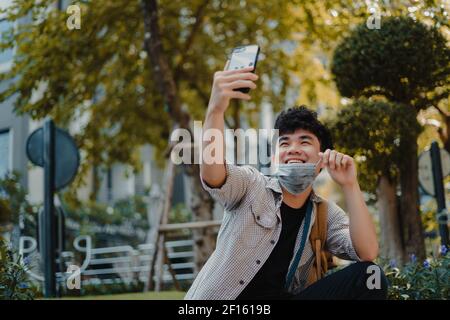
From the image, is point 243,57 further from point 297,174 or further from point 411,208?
point 411,208

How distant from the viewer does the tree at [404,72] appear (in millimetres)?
5316

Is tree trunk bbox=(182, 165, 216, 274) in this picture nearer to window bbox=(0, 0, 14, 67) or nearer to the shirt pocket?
window bbox=(0, 0, 14, 67)

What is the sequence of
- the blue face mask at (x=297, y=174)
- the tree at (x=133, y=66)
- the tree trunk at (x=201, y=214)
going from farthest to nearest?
the tree trunk at (x=201, y=214) < the tree at (x=133, y=66) < the blue face mask at (x=297, y=174)

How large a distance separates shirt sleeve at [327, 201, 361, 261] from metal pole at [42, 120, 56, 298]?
10.9 feet

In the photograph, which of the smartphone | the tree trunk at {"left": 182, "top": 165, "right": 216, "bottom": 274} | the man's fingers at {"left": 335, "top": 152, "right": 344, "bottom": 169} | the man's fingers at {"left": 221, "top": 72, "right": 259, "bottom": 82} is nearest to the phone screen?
the smartphone

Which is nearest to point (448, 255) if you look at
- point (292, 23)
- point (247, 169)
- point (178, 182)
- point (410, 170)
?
point (247, 169)

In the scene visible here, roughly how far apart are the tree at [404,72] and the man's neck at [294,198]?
8.63 ft

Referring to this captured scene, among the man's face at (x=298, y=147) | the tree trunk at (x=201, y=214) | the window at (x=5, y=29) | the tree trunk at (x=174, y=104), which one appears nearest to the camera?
the man's face at (x=298, y=147)

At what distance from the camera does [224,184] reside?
2.74m

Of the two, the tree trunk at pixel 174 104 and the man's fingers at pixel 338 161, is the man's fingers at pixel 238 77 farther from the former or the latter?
the tree trunk at pixel 174 104

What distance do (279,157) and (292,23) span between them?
7.12m

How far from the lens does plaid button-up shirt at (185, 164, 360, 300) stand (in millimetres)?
2738

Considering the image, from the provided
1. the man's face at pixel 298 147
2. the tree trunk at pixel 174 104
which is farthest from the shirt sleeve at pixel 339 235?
the tree trunk at pixel 174 104

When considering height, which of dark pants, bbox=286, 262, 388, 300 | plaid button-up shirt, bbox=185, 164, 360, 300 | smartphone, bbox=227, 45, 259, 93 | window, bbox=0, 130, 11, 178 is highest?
window, bbox=0, 130, 11, 178
